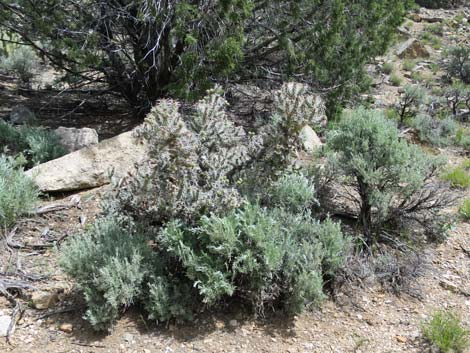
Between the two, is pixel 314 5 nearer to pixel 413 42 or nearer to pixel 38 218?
pixel 38 218

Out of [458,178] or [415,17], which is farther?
[415,17]

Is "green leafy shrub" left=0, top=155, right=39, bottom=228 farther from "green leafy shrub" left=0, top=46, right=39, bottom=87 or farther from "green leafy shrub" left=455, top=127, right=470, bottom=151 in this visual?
"green leafy shrub" left=455, top=127, right=470, bottom=151

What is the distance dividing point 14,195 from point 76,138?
5.08 ft

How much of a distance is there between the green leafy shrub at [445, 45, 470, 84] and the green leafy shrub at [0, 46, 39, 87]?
834 centimetres

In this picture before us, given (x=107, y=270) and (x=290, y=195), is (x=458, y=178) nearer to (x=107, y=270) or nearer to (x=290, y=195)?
(x=290, y=195)

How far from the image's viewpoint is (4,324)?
9.82ft

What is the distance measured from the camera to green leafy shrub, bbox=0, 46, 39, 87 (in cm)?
839

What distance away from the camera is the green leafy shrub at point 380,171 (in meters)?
3.75

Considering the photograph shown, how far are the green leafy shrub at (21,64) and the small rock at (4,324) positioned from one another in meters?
5.99

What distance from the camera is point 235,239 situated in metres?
3.01

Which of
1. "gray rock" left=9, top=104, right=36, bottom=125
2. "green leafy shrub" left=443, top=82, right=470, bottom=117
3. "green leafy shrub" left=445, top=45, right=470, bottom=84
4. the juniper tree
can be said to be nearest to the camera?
the juniper tree

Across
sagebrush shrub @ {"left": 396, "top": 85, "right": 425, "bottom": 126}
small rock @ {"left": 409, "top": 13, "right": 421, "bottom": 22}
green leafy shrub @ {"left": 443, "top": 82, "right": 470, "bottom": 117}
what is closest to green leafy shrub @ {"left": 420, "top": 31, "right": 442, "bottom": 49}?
small rock @ {"left": 409, "top": 13, "right": 421, "bottom": 22}

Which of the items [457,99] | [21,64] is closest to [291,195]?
[457,99]

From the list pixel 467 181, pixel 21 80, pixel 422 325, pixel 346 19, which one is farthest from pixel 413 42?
pixel 422 325
